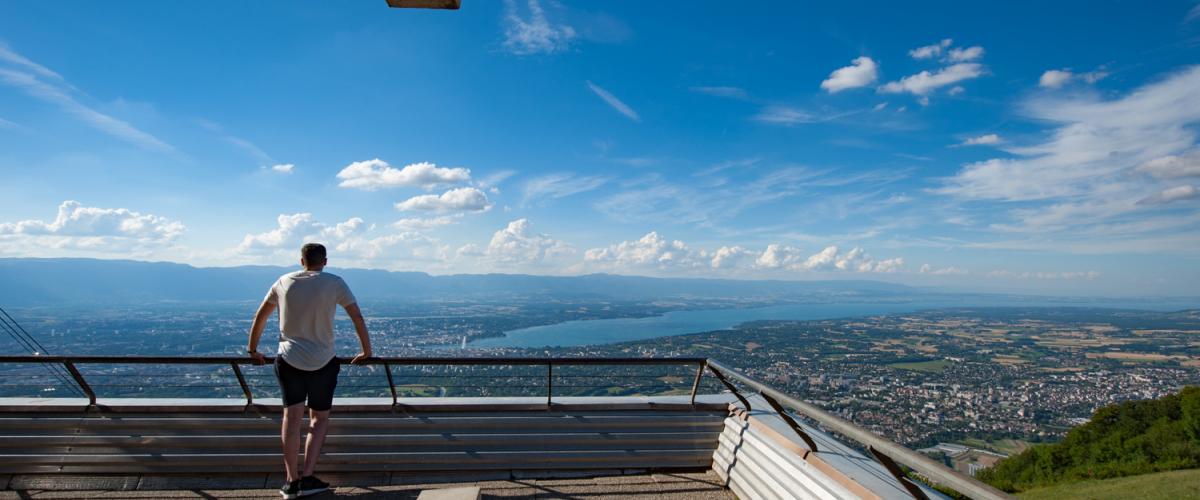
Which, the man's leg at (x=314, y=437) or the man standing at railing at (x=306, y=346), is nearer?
the man standing at railing at (x=306, y=346)

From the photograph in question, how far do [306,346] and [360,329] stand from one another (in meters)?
0.36

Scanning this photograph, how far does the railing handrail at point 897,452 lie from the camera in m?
1.81

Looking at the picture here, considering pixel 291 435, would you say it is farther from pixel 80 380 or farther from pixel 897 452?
pixel 897 452

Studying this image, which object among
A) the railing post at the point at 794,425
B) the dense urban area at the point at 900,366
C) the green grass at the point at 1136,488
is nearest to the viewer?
the railing post at the point at 794,425

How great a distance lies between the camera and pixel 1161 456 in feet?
56.1

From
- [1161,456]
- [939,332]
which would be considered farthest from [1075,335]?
[1161,456]

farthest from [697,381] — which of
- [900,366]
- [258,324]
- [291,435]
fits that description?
[900,366]

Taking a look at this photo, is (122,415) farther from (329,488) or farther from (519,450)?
(519,450)

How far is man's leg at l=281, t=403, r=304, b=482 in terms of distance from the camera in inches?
144

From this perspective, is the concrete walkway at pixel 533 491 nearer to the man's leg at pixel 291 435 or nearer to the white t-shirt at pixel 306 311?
the man's leg at pixel 291 435

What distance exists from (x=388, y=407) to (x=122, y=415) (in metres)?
1.99

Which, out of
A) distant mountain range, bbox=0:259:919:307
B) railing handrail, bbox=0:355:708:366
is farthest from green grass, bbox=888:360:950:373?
distant mountain range, bbox=0:259:919:307

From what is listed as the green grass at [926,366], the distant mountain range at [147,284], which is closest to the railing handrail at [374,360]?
the green grass at [926,366]

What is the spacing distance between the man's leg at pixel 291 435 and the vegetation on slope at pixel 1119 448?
19.8m
